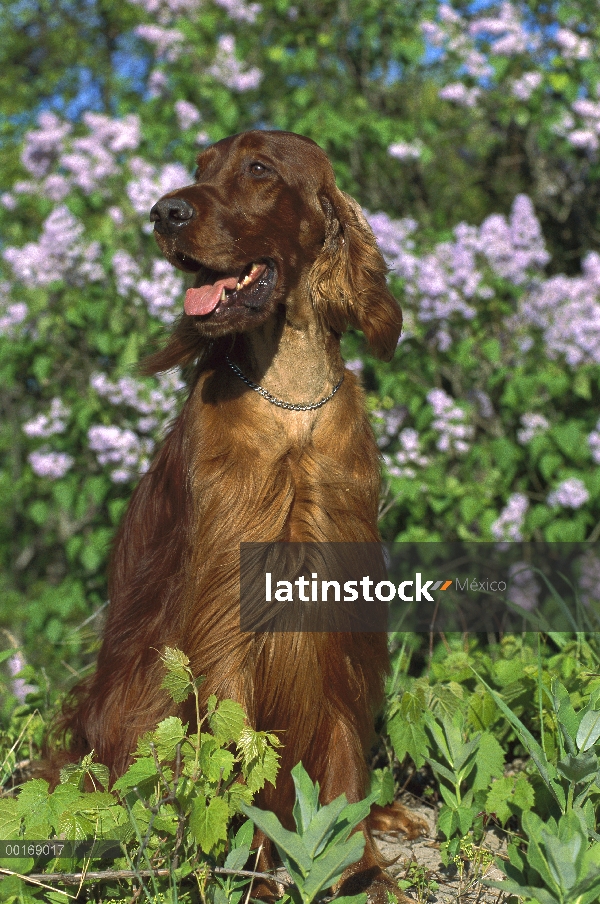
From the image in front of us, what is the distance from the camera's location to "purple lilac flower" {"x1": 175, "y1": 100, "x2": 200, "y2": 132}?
533 cm

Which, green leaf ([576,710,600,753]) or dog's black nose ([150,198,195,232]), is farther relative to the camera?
dog's black nose ([150,198,195,232])

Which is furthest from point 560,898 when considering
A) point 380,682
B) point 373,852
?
point 380,682

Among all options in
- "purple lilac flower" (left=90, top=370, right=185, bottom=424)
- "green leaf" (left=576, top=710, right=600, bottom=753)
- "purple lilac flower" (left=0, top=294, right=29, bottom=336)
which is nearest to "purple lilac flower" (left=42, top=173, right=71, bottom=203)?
"purple lilac flower" (left=0, top=294, right=29, bottom=336)

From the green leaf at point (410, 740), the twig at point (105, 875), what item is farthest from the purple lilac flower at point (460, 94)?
the twig at point (105, 875)

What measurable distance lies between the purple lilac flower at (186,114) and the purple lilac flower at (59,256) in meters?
0.92

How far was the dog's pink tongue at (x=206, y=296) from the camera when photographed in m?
2.38

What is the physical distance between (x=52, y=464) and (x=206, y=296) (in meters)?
2.53

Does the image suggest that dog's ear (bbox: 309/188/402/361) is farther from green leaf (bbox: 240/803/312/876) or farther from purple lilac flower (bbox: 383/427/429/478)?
purple lilac flower (bbox: 383/427/429/478)

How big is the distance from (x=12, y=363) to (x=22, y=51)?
240 inches

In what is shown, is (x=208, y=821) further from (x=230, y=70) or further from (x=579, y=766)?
(x=230, y=70)

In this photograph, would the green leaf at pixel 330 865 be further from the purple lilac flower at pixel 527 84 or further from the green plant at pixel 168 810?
the purple lilac flower at pixel 527 84

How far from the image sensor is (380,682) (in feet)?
8.48

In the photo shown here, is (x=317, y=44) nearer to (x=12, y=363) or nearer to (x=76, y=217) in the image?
(x=76, y=217)

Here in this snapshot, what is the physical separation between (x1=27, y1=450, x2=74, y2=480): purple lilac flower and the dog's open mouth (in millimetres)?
2419
